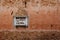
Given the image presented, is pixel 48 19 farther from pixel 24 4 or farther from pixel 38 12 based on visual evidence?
pixel 24 4

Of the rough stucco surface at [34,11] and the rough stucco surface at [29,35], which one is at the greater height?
the rough stucco surface at [34,11]

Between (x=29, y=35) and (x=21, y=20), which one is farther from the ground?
(x=21, y=20)

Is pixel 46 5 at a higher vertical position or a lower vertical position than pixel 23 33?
higher

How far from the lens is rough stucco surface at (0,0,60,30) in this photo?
→ 61.7 inches

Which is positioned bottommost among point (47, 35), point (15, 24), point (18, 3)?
point (47, 35)

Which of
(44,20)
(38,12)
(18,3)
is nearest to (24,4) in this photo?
(18,3)

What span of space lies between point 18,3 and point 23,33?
32 cm

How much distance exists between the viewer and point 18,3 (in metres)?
1.57

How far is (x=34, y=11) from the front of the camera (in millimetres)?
1572

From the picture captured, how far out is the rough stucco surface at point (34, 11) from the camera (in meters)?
1.57

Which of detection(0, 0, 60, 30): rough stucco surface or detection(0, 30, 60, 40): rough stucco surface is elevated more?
detection(0, 0, 60, 30): rough stucco surface

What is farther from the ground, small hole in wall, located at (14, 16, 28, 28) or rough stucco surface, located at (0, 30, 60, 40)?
small hole in wall, located at (14, 16, 28, 28)

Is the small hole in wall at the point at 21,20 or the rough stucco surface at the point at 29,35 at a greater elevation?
the small hole in wall at the point at 21,20

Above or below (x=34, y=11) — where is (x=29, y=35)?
below
